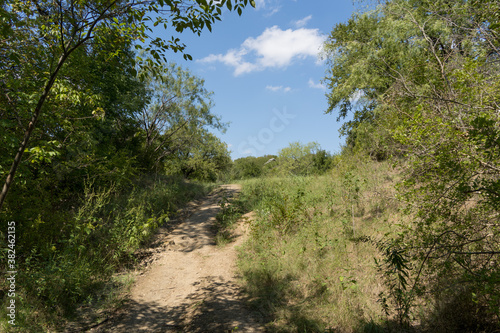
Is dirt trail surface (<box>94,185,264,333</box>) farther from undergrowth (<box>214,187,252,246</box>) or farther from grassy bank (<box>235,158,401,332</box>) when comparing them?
grassy bank (<box>235,158,401,332</box>)

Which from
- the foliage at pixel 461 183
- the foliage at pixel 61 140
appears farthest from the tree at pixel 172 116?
the foliage at pixel 461 183

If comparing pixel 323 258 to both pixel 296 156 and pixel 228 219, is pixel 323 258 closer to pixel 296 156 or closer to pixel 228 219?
pixel 228 219

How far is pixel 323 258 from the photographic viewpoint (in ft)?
18.7

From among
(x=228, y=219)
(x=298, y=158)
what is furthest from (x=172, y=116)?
(x=298, y=158)

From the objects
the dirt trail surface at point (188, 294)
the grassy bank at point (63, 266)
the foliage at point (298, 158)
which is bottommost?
the dirt trail surface at point (188, 294)

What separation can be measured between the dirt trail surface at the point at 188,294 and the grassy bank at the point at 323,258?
18.3 inches

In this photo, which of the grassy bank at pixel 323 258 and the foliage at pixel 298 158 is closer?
the grassy bank at pixel 323 258

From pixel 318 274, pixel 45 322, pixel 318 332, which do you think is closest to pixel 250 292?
pixel 318 274

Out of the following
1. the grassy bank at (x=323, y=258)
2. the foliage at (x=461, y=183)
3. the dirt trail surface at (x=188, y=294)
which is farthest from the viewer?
the dirt trail surface at (x=188, y=294)

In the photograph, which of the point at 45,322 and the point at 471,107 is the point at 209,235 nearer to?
the point at 45,322

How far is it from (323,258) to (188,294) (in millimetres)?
3325

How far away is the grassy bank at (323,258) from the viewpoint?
4.15 meters

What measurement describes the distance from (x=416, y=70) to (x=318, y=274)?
5.70m

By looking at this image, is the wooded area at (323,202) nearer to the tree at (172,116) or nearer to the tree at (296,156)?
the tree at (172,116)
